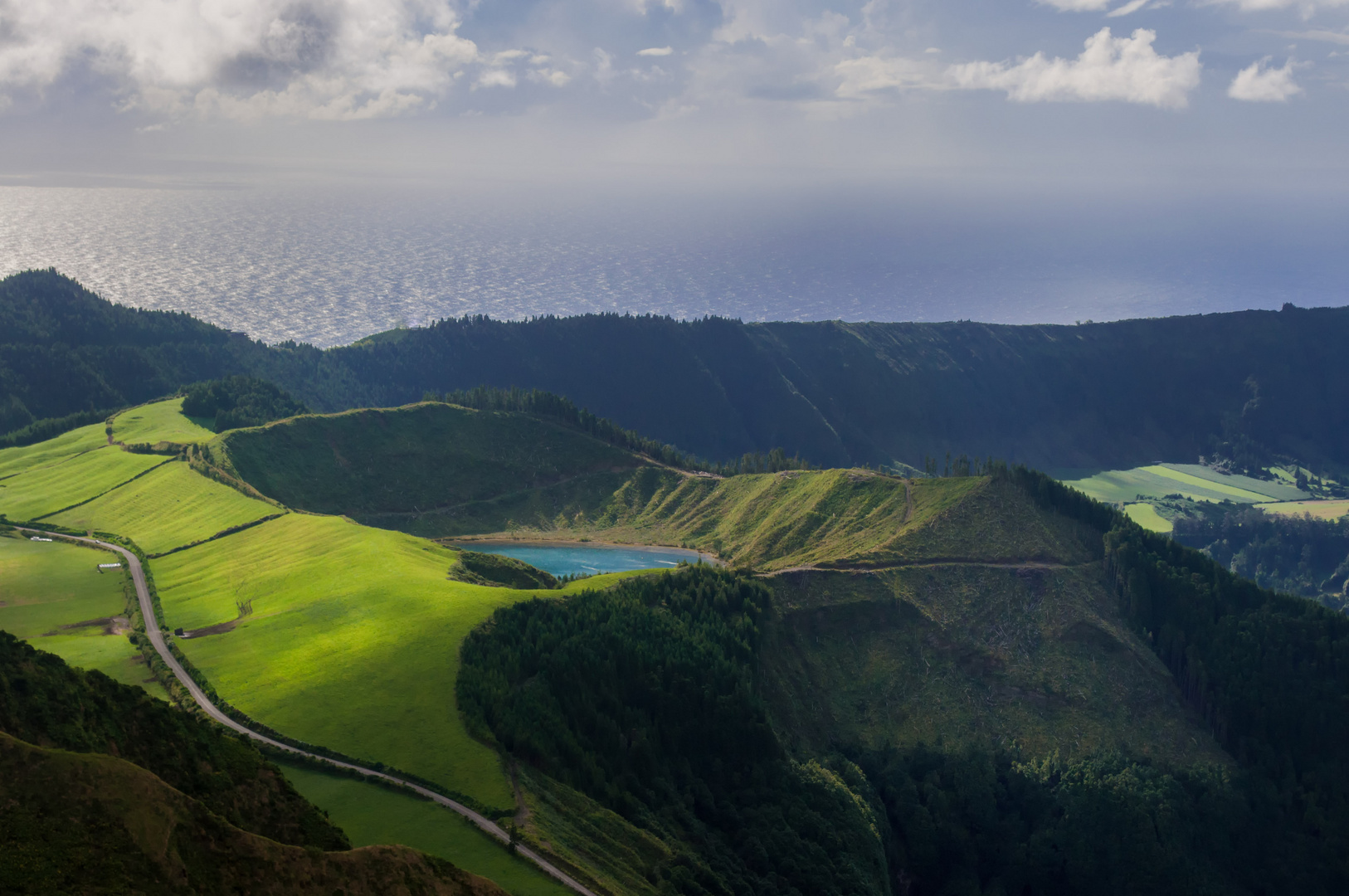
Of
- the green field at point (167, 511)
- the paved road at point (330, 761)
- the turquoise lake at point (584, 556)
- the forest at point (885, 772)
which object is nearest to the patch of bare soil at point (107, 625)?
the paved road at point (330, 761)

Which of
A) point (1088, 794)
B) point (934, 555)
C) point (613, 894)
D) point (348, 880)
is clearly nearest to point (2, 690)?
point (348, 880)

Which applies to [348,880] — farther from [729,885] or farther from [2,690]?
[729,885]

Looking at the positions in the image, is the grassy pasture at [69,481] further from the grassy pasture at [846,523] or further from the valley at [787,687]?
the grassy pasture at [846,523]

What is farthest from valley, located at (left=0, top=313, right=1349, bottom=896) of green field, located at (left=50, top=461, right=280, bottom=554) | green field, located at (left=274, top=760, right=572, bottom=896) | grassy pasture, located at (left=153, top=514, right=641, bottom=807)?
green field, located at (left=50, top=461, right=280, bottom=554)

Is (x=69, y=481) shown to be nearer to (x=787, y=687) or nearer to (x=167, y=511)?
(x=167, y=511)

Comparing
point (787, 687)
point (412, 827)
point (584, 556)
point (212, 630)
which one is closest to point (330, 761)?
point (412, 827)
